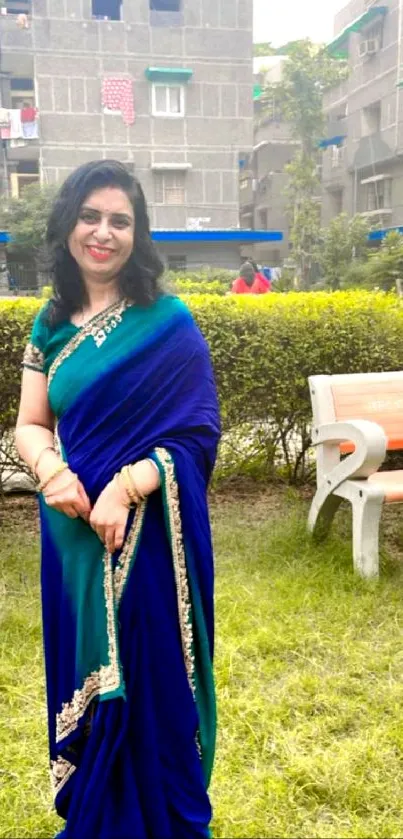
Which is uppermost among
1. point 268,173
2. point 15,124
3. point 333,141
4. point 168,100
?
point 168,100

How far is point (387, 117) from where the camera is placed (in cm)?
2636

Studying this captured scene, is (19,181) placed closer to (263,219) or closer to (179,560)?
(263,219)

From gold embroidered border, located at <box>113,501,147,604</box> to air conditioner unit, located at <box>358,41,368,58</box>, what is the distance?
2930cm

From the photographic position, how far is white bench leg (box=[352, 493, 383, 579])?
3137mm

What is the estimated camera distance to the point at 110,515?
1396 mm

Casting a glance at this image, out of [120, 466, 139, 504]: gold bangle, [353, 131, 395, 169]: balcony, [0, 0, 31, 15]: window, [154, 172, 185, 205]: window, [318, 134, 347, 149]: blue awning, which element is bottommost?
[120, 466, 139, 504]: gold bangle

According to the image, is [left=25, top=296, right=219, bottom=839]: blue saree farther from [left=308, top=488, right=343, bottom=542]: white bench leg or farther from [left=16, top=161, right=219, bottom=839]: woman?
[left=308, top=488, right=343, bottom=542]: white bench leg

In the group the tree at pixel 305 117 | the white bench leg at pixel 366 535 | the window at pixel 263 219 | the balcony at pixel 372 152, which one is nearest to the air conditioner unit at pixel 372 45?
the tree at pixel 305 117

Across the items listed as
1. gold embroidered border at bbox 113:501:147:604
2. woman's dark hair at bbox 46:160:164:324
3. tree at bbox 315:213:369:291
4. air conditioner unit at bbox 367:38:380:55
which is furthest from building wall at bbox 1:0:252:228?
gold embroidered border at bbox 113:501:147:604

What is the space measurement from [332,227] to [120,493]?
25369 millimetres

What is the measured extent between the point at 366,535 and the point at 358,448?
0.37 metres

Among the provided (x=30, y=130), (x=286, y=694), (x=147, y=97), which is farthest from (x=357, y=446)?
(x=147, y=97)

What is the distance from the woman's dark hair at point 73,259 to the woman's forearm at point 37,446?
237mm

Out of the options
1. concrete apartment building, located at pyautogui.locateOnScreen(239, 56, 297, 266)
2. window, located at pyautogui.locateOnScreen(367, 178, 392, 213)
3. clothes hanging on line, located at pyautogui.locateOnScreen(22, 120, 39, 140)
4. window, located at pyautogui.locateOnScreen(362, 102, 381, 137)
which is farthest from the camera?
concrete apartment building, located at pyautogui.locateOnScreen(239, 56, 297, 266)
